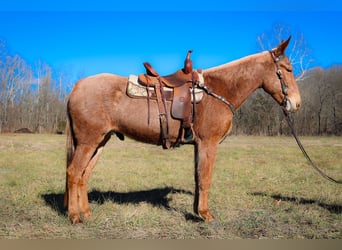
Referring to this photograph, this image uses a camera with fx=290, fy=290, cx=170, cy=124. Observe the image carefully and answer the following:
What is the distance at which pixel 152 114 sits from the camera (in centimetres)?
476

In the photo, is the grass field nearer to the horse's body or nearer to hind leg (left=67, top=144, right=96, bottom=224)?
hind leg (left=67, top=144, right=96, bottom=224)

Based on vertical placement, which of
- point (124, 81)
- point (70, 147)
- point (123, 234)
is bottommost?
point (123, 234)

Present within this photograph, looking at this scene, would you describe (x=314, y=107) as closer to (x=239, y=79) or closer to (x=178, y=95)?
(x=239, y=79)

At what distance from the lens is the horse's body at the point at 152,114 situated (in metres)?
4.80

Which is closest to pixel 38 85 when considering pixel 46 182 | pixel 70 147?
pixel 46 182

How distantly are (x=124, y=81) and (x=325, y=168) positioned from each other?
9651 millimetres

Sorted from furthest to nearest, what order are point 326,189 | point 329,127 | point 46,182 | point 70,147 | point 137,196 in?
point 329,127, point 46,182, point 326,189, point 137,196, point 70,147

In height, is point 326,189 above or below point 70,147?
below

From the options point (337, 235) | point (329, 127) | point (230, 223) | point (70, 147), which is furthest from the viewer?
point (329, 127)

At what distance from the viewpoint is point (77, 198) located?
491cm

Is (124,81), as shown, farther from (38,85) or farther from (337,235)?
(38,85)

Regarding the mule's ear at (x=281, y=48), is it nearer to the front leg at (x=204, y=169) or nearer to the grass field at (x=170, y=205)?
the front leg at (x=204, y=169)

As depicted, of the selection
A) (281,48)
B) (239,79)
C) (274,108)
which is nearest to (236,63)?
(239,79)

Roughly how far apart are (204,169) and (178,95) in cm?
130
